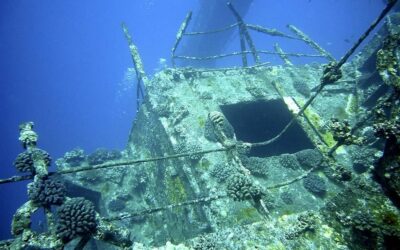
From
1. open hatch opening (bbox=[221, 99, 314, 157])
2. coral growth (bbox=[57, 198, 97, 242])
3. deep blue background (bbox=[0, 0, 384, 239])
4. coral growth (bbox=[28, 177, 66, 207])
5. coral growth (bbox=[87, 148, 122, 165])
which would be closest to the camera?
coral growth (bbox=[57, 198, 97, 242])

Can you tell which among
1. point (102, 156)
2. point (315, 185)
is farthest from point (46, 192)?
point (102, 156)

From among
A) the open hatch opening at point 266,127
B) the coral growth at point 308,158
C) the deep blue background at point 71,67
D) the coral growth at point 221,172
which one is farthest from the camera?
the deep blue background at point 71,67

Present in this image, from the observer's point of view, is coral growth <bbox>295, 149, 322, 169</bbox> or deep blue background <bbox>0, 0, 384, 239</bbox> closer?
coral growth <bbox>295, 149, 322, 169</bbox>

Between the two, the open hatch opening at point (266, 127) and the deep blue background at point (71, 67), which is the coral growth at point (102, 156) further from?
the deep blue background at point (71, 67)

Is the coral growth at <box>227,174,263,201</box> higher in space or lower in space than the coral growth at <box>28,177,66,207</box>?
lower

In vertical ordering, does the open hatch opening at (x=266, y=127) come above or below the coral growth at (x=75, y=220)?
above

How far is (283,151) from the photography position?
991 centimetres

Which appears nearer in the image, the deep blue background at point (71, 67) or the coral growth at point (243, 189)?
the coral growth at point (243, 189)

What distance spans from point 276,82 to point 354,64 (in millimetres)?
3235

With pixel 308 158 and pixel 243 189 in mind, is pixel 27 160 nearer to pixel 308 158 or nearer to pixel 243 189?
pixel 243 189

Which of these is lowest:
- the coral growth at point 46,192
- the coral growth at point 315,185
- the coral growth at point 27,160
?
the coral growth at point 315,185

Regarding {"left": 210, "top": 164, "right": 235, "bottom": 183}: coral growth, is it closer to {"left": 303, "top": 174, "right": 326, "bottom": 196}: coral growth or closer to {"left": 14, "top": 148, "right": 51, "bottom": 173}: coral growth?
{"left": 303, "top": 174, "right": 326, "bottom": 196}: coral growth

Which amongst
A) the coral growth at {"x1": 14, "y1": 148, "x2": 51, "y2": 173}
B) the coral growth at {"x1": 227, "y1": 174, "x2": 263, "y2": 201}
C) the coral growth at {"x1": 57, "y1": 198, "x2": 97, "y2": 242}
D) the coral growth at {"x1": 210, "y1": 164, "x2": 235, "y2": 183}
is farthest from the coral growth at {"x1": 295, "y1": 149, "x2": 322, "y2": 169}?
the coral growth at {"x1": 14, "y1": 148, "x2": 51, "y2": 173}

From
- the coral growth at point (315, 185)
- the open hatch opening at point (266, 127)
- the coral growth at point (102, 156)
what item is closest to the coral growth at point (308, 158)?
the coral growth at point (315, 185)
